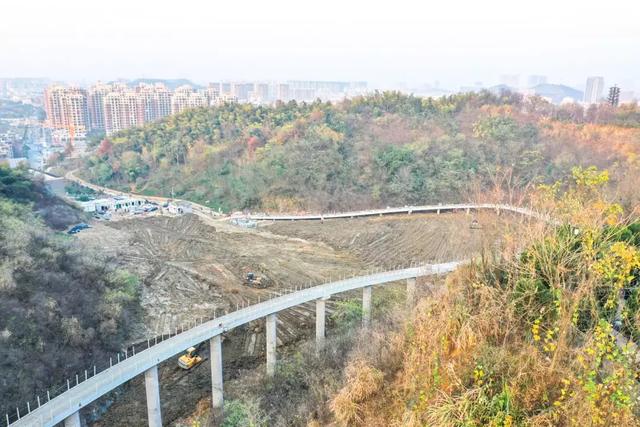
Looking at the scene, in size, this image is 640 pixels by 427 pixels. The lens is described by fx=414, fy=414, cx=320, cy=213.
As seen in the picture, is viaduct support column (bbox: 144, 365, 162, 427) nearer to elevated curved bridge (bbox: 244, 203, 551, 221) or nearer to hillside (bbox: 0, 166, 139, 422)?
hillside (bbox: 0, 166, 139, 422)

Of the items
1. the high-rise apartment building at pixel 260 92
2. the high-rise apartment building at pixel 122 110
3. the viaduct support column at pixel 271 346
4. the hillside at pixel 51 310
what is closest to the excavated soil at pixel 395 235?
the viaduct support column at pixel 271 346

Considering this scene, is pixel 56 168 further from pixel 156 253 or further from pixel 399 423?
pixel 399 423

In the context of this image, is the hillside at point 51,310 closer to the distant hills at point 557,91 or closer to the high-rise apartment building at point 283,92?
the high-rise apartment building at point 283,92

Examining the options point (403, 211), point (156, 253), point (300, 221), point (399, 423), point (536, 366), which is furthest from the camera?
point (403, 211)

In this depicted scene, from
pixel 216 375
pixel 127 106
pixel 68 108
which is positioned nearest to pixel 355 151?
pixel 216 375

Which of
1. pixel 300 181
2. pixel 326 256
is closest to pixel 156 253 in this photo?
pixel 326 256

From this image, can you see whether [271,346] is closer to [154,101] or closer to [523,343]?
[523,343]
